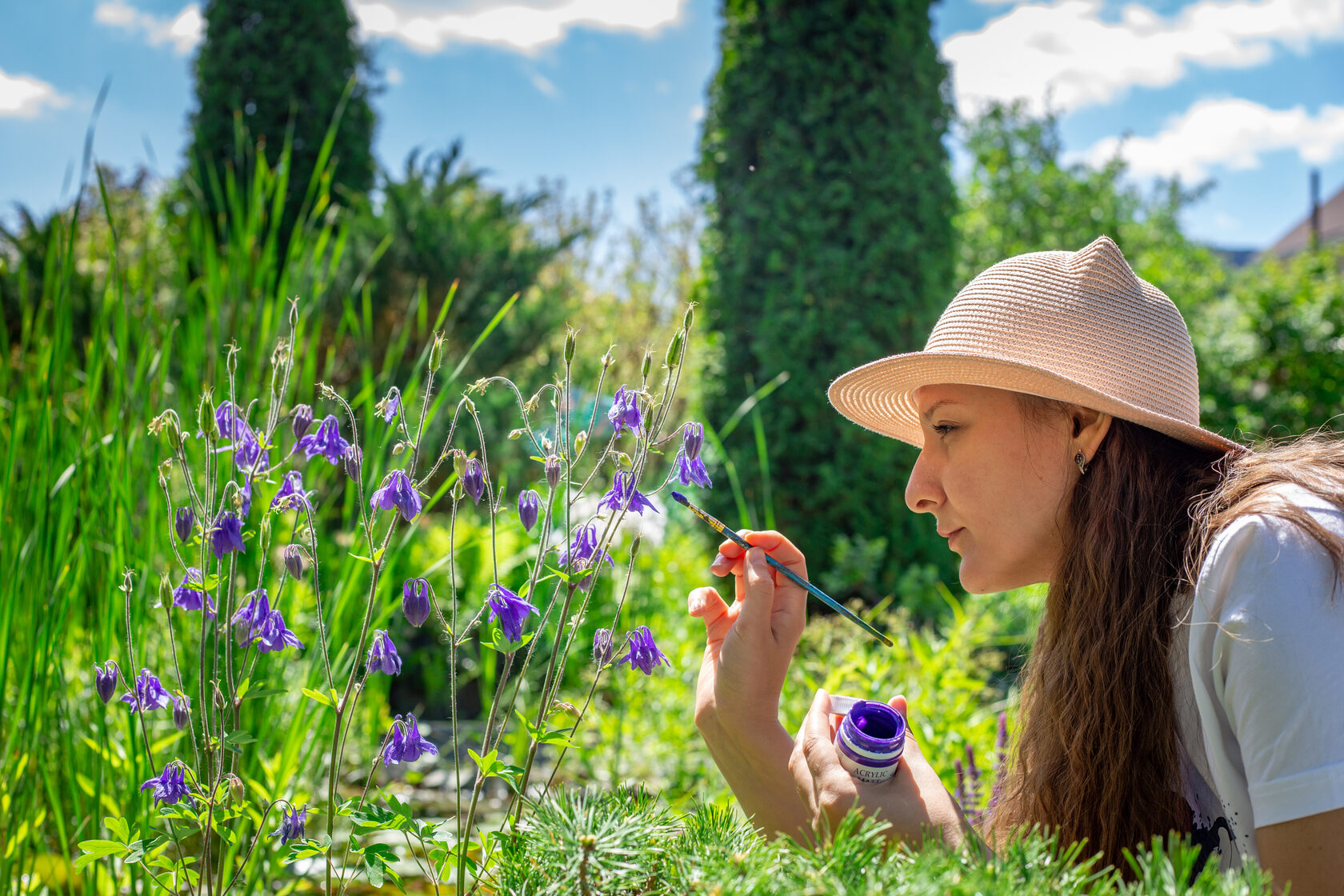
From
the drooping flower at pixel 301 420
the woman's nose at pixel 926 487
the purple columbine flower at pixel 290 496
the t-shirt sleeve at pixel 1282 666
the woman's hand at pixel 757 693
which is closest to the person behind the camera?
the t-shirt sleeve at pixel 1282 666

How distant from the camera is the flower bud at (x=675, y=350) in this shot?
3.62 feet

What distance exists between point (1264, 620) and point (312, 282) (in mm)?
2167

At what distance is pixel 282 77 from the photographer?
808 centimetres

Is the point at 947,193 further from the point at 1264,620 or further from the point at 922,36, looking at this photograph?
the point at 1264,620

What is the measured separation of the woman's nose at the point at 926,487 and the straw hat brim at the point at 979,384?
0.16 m

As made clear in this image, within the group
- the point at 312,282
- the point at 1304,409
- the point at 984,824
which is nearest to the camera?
the point at 984,824

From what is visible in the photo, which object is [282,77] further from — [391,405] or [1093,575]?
[1093,575]

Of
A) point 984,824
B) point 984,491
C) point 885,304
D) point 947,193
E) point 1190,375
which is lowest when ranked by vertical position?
point 984,824

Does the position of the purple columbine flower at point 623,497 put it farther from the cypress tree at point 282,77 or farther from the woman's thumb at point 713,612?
the cypress tree at point 282,77

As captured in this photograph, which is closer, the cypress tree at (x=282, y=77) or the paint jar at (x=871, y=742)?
the paint jar at (x=871, y=742)

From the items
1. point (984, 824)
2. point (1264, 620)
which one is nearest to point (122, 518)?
point (984, 824)

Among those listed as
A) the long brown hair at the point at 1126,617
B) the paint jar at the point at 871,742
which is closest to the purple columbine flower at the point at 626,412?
the paint jar at the point at 871,742

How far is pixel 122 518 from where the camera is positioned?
1.59 meters

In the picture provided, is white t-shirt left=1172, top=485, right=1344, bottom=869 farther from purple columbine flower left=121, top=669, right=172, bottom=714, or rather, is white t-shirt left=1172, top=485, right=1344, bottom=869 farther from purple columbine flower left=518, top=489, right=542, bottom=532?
purple columbine flower left=121, top=669, right=172, bottom=714
